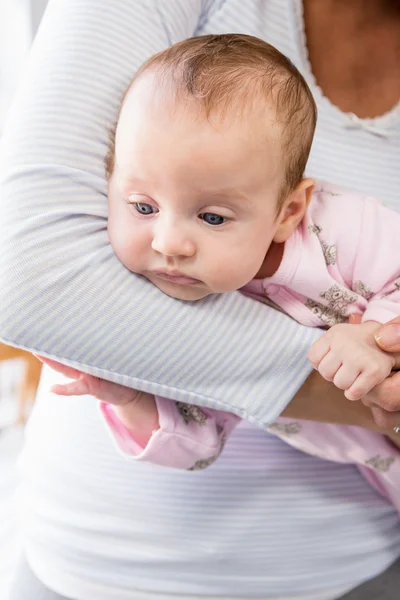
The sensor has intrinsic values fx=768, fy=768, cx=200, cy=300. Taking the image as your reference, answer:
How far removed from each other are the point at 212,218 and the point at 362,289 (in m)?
0.28

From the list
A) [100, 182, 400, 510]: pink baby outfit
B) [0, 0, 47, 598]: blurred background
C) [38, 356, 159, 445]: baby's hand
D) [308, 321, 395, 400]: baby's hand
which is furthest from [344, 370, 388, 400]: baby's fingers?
[0, 0, 47, 598]: blurred background

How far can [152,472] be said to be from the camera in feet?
3.83

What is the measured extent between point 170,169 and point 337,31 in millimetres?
605

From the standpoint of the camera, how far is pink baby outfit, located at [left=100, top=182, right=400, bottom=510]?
3.27 feet

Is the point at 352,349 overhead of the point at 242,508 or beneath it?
overhead

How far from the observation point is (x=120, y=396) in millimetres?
1018

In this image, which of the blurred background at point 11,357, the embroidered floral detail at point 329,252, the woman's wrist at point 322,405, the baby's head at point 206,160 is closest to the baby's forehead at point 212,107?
the baby's head at point 206,160

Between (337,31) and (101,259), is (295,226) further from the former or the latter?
(337,31)

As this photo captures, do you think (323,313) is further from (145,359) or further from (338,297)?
(145,359)

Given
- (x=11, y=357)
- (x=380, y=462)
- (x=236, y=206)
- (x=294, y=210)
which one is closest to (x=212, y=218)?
(x=236, y=206)

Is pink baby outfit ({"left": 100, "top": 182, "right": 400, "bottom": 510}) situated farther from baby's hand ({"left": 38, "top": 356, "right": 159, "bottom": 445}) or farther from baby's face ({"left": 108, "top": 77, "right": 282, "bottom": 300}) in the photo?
baby's face ({"left": 108, "top": 77, "right": 282, "bottom": 300})

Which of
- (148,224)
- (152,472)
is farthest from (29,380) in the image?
(148,224)

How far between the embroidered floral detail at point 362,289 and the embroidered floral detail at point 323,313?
41mm

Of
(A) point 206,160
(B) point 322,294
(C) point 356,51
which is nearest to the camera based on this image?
(A) point 206,160
